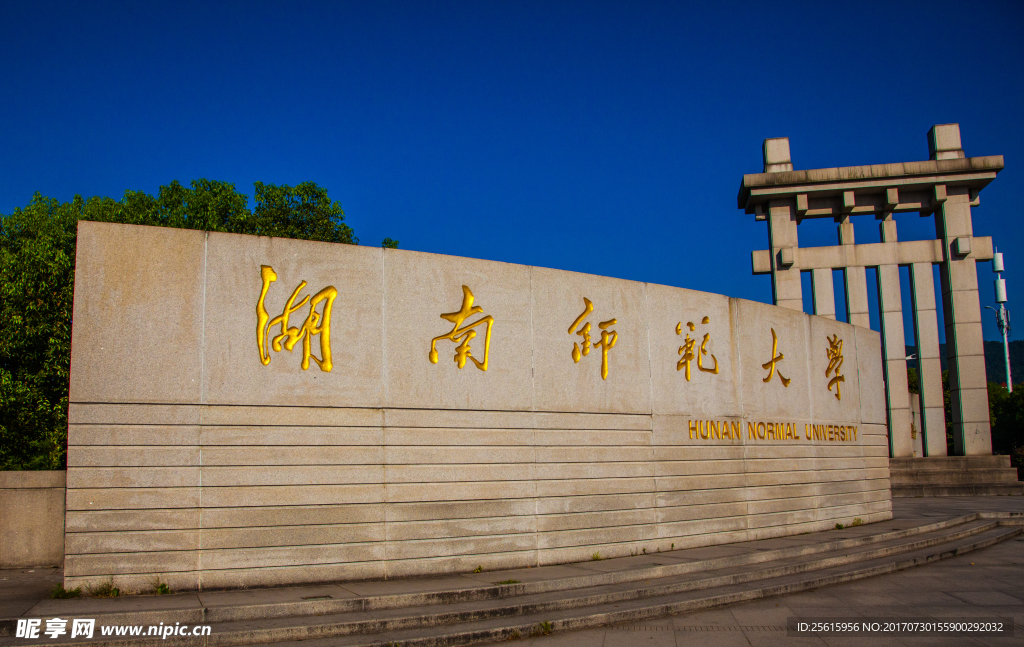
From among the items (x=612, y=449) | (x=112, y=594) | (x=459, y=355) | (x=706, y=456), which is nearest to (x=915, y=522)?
(x=706, y=456)

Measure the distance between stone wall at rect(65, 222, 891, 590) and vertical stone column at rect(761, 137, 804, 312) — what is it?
13.1m

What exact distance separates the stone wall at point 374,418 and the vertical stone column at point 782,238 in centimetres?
1313

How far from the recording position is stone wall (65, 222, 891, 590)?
25.2ft

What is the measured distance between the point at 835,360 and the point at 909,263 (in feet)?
40.7

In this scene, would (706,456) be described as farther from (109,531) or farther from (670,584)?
(109,531)

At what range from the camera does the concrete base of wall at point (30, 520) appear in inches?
374

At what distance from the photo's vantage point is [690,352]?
11.7 m

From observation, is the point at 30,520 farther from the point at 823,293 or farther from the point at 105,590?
the point at 823,293

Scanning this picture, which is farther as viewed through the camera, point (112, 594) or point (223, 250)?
point (223, 250)

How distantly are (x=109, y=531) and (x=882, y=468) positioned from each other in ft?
46.8

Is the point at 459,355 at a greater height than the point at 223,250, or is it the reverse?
the point at 223,250

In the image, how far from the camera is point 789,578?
9602 mm

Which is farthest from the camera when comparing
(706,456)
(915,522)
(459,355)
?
(915,522)

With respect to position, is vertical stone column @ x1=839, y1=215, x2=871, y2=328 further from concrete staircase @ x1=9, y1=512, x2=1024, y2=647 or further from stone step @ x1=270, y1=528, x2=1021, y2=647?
stone step @ x1=270, y1=528, x2=1021, y2=647
